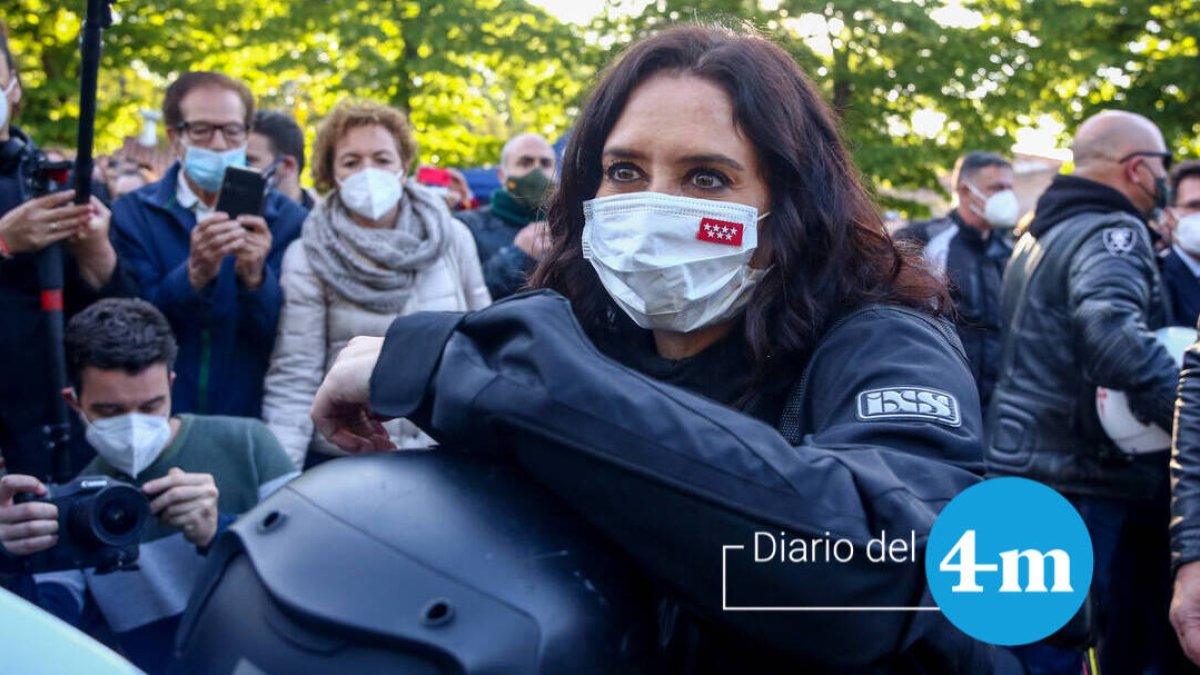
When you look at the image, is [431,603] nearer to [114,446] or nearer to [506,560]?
[506,560]

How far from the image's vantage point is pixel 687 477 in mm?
1203

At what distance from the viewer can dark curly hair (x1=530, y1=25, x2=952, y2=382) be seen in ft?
5.79

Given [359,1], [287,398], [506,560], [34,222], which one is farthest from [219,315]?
[359,1]

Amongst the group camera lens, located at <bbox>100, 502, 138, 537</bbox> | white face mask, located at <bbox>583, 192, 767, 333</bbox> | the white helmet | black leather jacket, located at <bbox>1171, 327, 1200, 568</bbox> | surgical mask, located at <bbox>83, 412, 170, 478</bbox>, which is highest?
white face mask, located at <bbox>583, 192, 767, 333</bbox>

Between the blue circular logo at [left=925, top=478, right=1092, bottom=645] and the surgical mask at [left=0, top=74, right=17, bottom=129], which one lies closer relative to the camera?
the blue circular logo at [left=925, top=478, right=1092, bottom=645]

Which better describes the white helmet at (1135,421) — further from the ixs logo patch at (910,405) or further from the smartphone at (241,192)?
the ixs logo patch at (910,405)

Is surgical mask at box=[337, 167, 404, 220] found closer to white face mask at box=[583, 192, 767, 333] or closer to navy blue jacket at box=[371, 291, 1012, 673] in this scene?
white face mask at box=[583, 192, 767, 333]

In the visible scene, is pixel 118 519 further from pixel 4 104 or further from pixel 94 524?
pixel 4 104

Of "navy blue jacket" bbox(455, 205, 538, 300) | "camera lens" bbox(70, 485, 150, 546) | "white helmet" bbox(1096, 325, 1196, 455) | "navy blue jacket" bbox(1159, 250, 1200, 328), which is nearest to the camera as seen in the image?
"camera lens" bbox(70, 485, 150, 546)

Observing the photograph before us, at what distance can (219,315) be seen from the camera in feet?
13.8

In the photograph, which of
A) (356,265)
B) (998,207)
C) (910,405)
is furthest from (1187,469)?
(998,207)

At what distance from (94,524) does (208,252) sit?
1.51m

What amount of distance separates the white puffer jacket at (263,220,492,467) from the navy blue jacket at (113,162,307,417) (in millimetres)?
67

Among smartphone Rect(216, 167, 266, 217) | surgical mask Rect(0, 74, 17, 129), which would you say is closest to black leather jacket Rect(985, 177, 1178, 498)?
smartphone Rect(216, 167, 266, 217)
